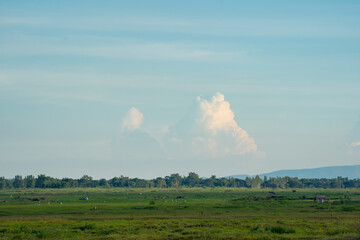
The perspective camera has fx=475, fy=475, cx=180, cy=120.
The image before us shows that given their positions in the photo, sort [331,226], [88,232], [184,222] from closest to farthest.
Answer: [88,232]
[331,226]
[184,222]

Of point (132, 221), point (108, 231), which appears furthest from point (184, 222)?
point (108, 231)

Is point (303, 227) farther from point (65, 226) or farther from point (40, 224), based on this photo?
point (40, 224)

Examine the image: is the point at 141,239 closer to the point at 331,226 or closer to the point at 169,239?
the point at 169,239

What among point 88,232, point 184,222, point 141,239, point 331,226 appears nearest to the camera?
point 141,239

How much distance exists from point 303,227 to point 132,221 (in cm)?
2253

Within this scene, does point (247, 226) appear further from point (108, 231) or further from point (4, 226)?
point (4, 226)

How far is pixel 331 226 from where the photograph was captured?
5781cm

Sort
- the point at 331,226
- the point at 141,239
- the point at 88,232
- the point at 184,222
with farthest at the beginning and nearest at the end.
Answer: the point at 184,222 → the point at 331,226 → the point at 88,232 → the point at 141,239

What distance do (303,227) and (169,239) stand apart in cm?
1796

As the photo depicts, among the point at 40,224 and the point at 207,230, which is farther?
the point at 40,224

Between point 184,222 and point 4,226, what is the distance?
2241cm

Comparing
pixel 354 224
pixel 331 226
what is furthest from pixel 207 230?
pixel 354 224

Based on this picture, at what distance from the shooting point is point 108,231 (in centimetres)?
5412

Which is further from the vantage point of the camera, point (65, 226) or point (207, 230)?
point (65, 226)
